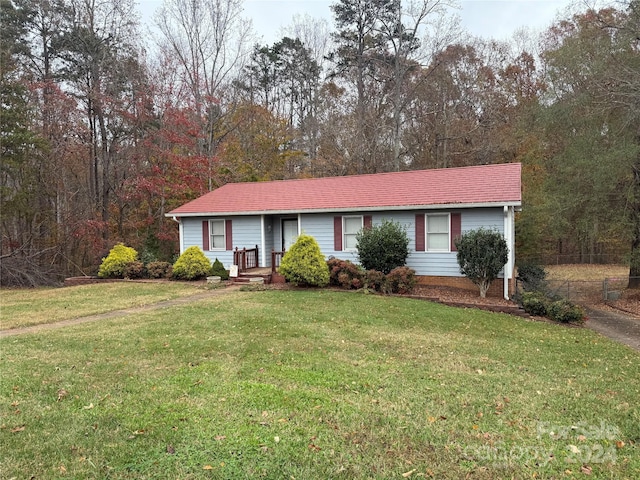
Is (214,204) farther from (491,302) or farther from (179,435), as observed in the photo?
(179,435)

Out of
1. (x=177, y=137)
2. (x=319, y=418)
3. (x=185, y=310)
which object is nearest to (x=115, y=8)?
(x=177, y=137)

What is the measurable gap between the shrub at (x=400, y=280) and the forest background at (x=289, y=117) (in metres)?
8.11

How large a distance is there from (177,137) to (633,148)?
19.4 meters

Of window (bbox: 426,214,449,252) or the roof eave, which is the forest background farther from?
window (bbox: 426,214,449,252)

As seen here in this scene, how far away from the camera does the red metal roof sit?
42.7 feet

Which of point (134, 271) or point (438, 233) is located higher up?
point (438, 233)

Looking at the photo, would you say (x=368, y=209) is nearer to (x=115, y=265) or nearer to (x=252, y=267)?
(x=252, y=267)

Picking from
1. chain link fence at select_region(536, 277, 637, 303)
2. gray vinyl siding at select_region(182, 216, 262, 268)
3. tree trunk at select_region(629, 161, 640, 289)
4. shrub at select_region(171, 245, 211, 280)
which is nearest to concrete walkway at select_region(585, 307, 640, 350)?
chain link fence at select_region(536, 277, 637, 303)

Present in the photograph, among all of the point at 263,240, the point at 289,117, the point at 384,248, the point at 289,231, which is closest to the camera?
the point at 384,248

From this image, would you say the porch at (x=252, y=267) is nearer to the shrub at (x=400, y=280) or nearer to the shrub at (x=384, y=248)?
the shrub at (x=384, y=248)

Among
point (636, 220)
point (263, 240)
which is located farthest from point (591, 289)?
point (263, 240)

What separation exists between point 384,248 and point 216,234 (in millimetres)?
7542

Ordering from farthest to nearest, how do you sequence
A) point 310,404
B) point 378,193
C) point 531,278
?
point 378,193, point 531,278, point 310,404

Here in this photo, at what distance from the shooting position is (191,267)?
14594 mm
